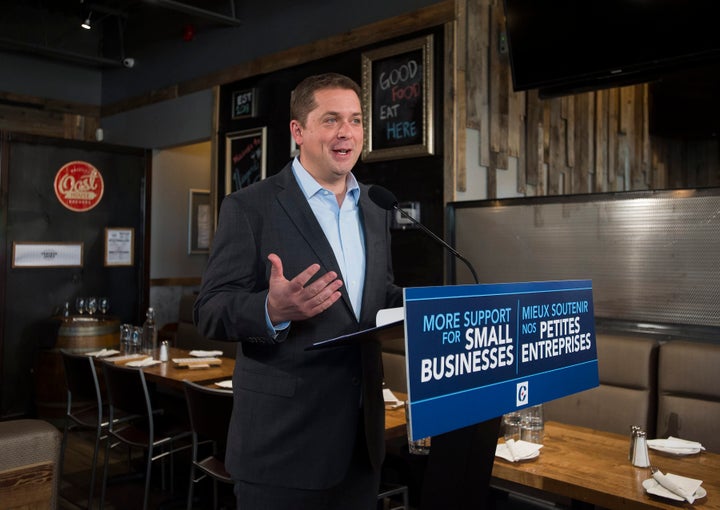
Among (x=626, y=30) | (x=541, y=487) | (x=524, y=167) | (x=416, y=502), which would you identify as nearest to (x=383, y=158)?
(x=524, y=167)

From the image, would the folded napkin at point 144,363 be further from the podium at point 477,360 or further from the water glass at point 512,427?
the podium at point 477,360

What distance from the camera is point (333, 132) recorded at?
5.34ft

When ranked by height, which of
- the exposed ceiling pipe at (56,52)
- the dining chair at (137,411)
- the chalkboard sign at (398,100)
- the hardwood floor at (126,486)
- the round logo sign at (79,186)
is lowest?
the hardwood floor at (126,486)

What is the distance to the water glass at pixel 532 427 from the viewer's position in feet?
7.77

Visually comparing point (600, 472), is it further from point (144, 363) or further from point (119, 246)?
point (119, 246)

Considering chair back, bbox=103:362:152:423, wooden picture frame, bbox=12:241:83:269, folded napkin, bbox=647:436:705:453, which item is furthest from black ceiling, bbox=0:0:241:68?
folded napkin, bbox=647:436:705:453

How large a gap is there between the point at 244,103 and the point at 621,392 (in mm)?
3934

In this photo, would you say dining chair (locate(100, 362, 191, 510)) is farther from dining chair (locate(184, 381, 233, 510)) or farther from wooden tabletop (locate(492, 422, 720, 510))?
wooden tabletop (locate(492, 422, 720, 510))

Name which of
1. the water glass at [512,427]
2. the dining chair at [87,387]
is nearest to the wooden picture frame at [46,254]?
the dining chair at [87,387]

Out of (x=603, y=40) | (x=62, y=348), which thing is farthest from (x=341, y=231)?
(x=62, y=348)

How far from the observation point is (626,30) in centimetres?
364

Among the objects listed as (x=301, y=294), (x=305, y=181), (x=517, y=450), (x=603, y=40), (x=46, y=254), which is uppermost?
(x=603, y=40)

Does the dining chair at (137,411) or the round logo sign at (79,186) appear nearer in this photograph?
the dining chair at (137,411)

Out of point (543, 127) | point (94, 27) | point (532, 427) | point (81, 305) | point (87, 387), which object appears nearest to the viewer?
point (532, 427)
